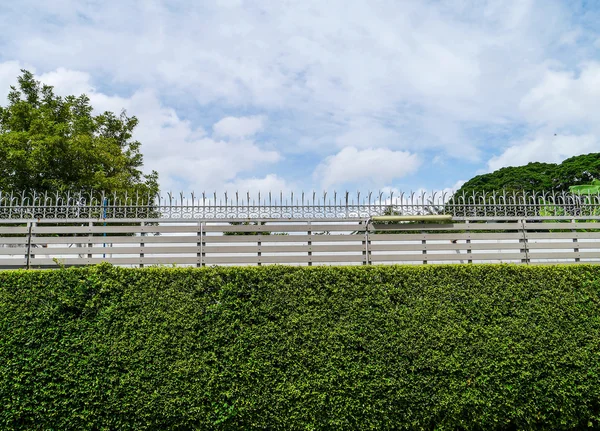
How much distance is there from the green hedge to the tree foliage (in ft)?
64.5

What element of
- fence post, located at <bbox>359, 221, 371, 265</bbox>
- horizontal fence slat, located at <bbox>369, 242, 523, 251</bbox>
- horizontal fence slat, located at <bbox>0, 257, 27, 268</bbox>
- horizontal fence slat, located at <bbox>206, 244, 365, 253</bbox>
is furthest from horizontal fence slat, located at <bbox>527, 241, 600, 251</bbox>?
horizontal fence slat, located at <bbox>0, 257, 27, 268</bbox>

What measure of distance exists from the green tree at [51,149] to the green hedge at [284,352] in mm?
9178

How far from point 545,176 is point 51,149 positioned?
28591 millimetres

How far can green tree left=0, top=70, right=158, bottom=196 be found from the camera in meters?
13.7

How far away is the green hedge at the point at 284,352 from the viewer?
16.3 ft

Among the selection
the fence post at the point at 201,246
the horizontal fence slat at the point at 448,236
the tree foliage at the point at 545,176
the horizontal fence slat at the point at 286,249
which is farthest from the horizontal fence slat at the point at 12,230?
the tree foliage at the point at 545,176

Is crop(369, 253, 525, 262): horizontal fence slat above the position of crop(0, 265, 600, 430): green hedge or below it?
above

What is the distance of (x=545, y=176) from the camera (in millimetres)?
28016

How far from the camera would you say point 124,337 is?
16.7 ft

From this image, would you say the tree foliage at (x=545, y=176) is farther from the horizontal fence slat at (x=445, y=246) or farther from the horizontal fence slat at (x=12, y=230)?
the horizontal fence slat at (x=12, y=230)

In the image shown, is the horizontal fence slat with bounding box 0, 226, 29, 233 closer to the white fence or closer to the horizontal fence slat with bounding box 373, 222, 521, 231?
the white fence

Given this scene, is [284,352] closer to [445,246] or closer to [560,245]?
[445,246]

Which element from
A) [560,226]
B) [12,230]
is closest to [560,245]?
[560,226]

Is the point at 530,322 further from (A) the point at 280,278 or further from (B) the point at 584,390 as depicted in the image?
(A) the point at 280,278
